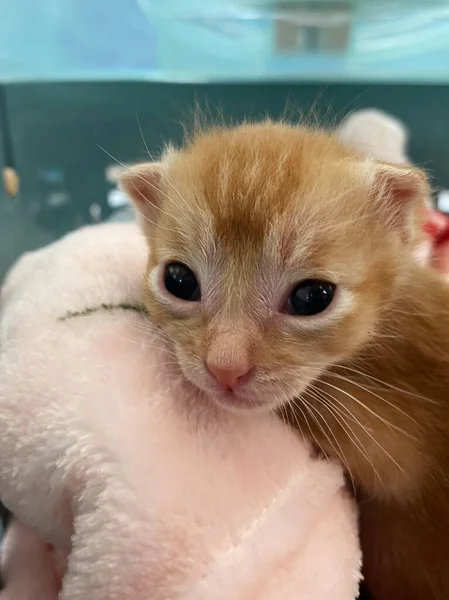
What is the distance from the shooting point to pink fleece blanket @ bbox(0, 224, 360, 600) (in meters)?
0.73

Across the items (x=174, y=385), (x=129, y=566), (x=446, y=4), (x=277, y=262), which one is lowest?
(x=129, y=566)

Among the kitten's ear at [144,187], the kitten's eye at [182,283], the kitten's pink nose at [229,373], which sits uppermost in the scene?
the kitten's ear at [144,187]

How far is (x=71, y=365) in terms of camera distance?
2.82ft

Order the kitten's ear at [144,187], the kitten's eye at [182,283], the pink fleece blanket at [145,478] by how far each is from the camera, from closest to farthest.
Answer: the pink fleece blanket at [145,478], the kitten's eye at [182,283], the kitten's ear at [144,187]

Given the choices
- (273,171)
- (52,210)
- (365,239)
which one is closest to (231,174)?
(273,171)

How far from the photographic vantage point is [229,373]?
77cm

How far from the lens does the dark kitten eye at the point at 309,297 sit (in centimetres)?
82

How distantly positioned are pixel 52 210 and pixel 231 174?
117 centimetres

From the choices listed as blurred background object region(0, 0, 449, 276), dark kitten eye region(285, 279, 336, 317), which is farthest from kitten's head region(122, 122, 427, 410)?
blurred background object region(0, 0, 449, 276)

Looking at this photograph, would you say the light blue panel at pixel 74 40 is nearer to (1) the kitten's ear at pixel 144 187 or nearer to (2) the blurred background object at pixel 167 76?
(2) the blurred background object at pixel 167 76

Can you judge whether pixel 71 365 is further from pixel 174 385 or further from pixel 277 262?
pixel 277 262

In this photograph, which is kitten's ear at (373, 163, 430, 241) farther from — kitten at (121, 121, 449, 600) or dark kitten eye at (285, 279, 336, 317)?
dark kitten eye at (285, 279, 336, 317)

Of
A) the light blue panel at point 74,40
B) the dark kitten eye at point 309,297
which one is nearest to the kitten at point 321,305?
the dark kitten eye at point 309,297

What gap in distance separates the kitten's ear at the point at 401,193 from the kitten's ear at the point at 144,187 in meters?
0.31
